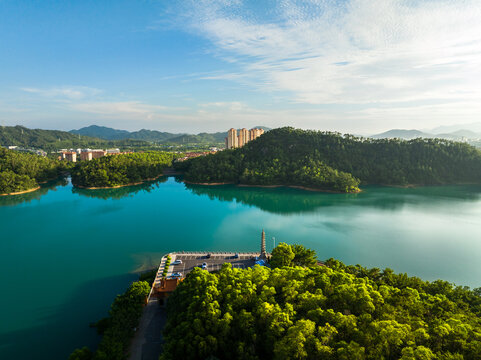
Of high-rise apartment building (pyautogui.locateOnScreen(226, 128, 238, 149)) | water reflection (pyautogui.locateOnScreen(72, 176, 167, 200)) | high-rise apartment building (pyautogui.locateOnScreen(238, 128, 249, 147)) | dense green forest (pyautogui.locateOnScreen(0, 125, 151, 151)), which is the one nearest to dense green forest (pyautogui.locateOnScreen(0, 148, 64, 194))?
water reflection (pyautogui.locateOnScreen(72, 176, 167, 200))

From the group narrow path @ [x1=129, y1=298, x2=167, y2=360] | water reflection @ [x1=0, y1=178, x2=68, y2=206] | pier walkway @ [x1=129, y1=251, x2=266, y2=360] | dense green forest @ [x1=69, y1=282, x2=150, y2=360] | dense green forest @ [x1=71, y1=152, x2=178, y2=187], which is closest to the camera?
dense green forest @ [x1=69, y1=282, x2=150, y2=360]

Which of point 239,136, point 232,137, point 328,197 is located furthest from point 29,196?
point 239,136

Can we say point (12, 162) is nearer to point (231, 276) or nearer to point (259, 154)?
point (259, 154)

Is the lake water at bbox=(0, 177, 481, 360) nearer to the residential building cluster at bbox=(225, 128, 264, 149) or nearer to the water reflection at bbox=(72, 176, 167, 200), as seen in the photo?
the water reflection at bbox=(72, 176, 167, 200)

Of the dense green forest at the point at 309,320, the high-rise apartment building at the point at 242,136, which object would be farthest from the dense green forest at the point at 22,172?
the high-rise apartment building at the point at 242,136

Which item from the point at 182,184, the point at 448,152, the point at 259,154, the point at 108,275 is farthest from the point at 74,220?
the point at 448,152

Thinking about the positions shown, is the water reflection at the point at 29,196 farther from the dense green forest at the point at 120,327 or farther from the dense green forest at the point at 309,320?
the dense green forest at the point at 309,320
